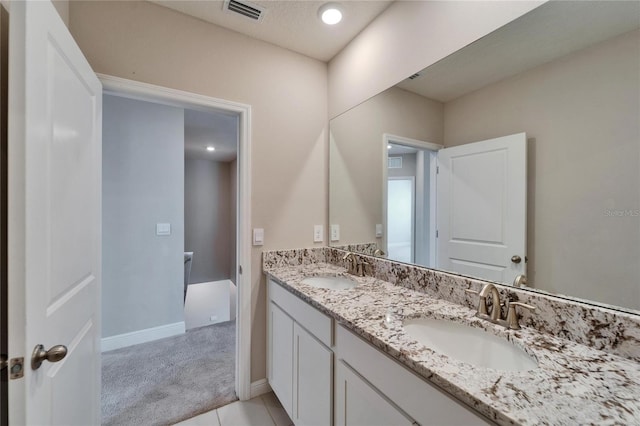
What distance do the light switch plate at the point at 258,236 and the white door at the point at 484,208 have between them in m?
1.17

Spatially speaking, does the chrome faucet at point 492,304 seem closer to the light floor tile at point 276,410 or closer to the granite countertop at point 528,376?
the granite countertop at point 528,376

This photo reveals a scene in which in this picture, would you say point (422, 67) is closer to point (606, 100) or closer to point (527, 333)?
point (606, 100)

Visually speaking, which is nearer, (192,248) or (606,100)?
(606,100)

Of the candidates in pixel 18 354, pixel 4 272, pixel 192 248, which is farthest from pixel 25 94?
pixel 192 248

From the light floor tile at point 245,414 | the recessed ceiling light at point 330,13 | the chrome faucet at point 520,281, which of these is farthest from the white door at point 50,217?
the chrome faucet at point 520,281

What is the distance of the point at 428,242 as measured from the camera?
148cm

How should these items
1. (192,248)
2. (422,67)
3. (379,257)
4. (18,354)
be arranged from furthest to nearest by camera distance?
(192,248)
(379,257)
(422,67)
(18,354)

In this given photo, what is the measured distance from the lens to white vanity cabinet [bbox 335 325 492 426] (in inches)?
27.0

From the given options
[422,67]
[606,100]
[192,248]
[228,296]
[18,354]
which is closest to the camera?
[18,354]

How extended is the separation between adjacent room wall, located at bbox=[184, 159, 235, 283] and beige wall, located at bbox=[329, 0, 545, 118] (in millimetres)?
4239

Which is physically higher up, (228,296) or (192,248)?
(192,248)

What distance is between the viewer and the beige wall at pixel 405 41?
1.16 metres

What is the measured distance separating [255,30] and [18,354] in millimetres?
1993

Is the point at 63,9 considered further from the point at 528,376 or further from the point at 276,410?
the point at 276,410
